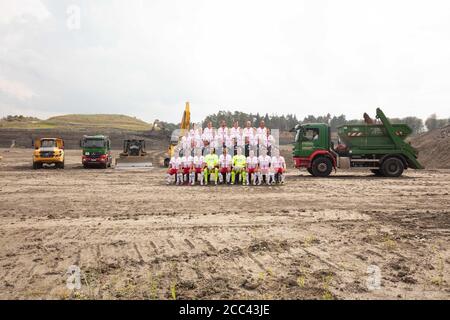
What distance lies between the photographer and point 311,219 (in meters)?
9.17

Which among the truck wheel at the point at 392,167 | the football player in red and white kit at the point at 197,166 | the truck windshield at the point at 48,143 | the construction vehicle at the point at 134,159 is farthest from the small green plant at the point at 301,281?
the truck windshield at the point at 48,143

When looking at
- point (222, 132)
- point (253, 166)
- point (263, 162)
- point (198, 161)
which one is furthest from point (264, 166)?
point (198, 161)

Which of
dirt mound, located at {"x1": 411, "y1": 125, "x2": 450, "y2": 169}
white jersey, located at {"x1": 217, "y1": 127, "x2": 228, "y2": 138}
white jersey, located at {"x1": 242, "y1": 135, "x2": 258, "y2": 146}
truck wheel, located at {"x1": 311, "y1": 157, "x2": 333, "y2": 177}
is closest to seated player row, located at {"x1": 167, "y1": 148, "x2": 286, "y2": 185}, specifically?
white jersey, located at {"x1": 242, "y1": 135, "x2": 258, "y2": 146}

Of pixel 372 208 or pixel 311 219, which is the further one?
pixel 372 208

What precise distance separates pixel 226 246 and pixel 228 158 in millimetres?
9995

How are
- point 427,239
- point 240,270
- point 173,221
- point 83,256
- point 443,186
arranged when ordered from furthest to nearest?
point 443,186 → point 173,221 → point 427,239 → point 83,256 → point 240,270

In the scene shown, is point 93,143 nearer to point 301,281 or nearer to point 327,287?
point 301,281

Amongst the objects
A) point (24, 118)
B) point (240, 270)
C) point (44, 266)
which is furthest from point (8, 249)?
point (24, 118)

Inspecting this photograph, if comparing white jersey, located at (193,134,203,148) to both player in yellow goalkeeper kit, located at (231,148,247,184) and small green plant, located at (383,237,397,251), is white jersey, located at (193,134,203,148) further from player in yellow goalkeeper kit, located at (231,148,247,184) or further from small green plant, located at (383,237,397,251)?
small green plant, located at (383,237,397,251)

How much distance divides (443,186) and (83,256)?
1521cm

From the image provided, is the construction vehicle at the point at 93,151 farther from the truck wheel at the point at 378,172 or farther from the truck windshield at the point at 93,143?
the truck wheel at the point at 378,172

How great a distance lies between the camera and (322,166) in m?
20.0

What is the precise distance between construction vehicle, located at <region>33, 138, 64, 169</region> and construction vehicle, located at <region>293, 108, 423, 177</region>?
1632cm
